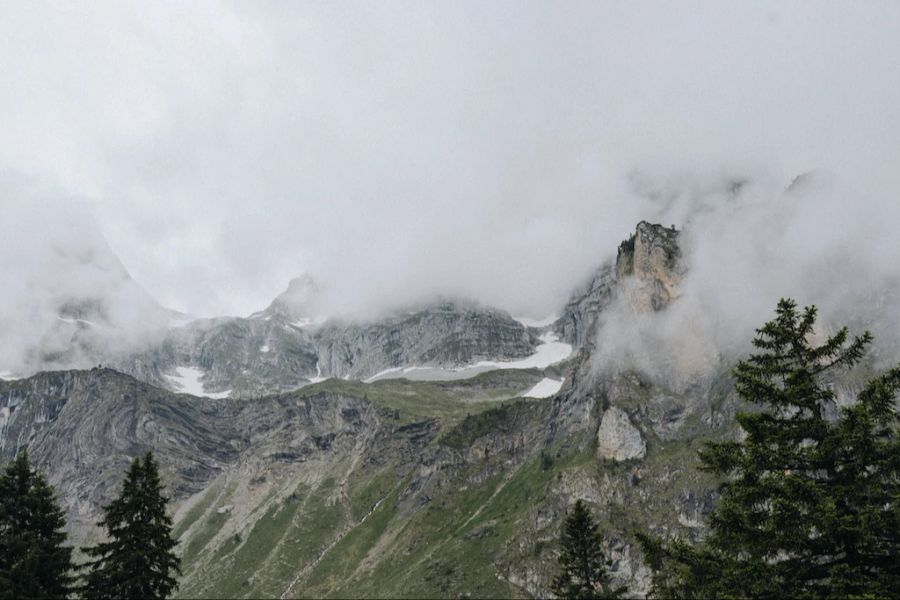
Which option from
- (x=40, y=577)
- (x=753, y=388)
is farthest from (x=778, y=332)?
(x=40, y=577)

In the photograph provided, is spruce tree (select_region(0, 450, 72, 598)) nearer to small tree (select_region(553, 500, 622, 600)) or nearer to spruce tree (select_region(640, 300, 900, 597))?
small tree (select_region(553, 500, 622, 600))

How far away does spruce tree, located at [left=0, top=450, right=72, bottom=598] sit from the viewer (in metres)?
31.2

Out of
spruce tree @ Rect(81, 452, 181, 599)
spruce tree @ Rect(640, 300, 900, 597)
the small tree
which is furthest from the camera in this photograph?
the small tree

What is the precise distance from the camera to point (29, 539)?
32.2 m

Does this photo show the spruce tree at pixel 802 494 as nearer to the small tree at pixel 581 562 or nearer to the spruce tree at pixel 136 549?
the small tree at pixel 581 562

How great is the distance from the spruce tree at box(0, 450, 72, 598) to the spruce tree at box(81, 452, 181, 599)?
1.47 meters

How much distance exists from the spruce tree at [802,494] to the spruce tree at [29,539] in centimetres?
2812

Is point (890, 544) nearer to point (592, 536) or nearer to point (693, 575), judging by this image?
point (693, 575)

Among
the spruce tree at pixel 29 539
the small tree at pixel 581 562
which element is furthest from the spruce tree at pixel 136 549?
the small tree at pixel 581 562

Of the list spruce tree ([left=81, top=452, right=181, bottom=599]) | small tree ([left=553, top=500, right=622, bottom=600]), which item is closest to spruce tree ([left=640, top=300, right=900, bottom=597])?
small tree ([left=553, top=500, right=622, bottom=600])

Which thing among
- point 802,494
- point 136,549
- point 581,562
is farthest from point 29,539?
point 802,494

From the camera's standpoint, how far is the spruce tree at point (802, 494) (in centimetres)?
1864

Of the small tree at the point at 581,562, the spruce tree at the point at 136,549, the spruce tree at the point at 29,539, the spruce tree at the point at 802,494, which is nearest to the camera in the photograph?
the spruce tree at the point at 802,494

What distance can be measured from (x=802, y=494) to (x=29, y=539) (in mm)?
32859
